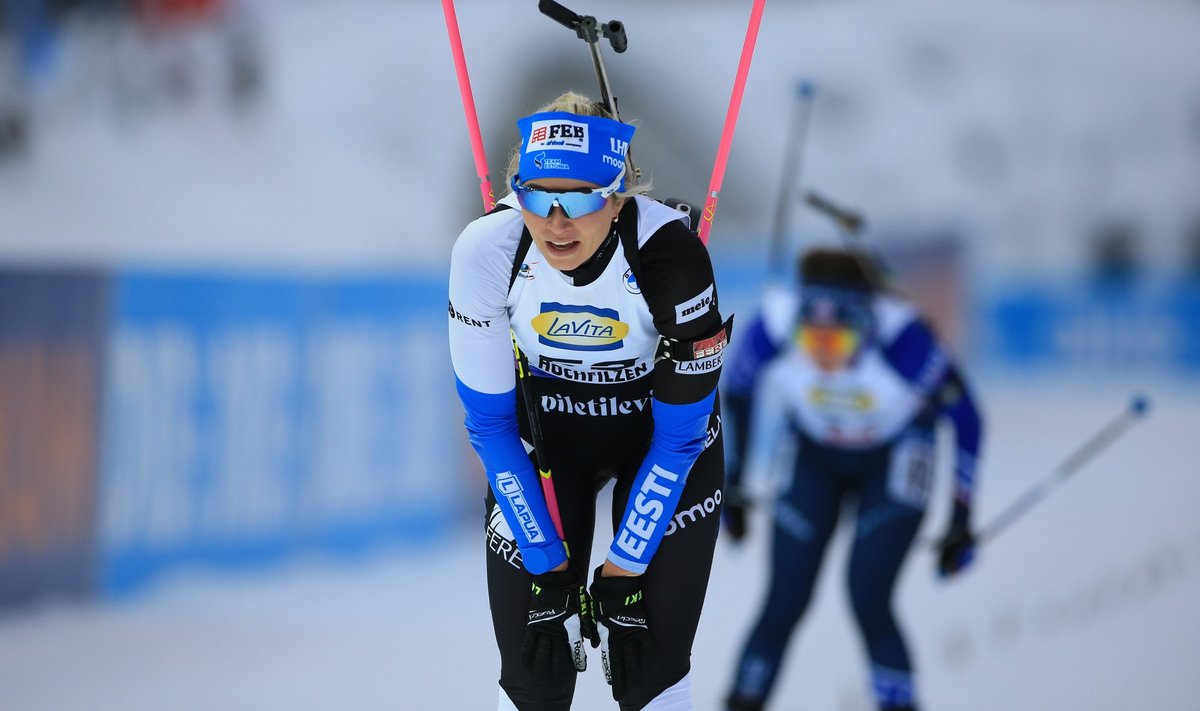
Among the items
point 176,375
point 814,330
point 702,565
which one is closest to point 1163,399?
point 814,330

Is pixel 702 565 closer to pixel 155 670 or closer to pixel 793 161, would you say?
pixel 793 161

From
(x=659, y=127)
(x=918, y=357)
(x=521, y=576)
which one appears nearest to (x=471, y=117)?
(x=521, y=576)

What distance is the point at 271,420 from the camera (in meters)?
6.09

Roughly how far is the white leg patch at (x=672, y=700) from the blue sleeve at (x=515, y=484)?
0.35 metres

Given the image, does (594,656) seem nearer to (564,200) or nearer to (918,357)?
(918,357)

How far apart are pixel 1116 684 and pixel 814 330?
253cm

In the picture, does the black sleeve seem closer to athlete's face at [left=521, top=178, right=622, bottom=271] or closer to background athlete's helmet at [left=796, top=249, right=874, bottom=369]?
athlete's face at [left=521, top=178, right=622, bottom=271]

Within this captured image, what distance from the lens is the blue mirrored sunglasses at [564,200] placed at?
2182 millimetres

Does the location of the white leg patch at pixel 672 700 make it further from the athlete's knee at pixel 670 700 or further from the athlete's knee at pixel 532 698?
the athlete's knee at pixel 532 698

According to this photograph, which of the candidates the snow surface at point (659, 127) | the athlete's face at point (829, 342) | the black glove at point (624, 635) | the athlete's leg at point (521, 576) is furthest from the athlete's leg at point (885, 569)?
the snow surface at point (659, 127)

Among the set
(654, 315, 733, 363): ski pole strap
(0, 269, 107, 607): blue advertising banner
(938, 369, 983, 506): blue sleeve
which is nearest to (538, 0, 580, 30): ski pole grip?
(654, 315, 733, 363): ski pole strap

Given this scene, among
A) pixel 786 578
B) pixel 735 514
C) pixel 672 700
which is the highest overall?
Result: pixel 672 700

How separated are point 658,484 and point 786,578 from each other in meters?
1.81

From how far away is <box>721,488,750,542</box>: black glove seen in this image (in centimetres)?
430
